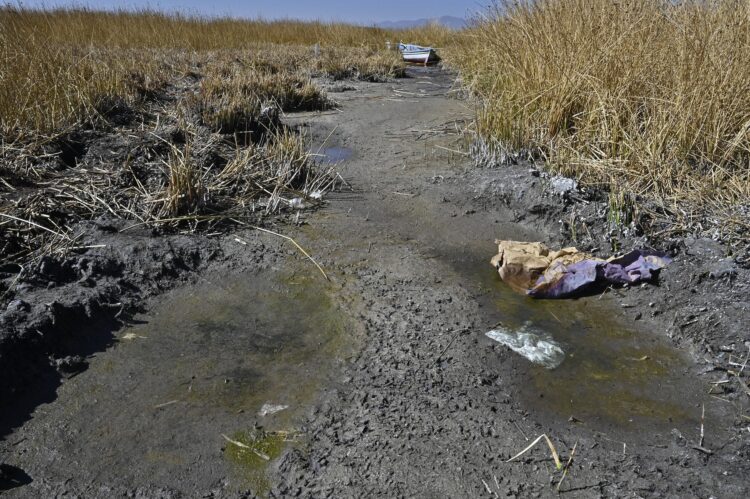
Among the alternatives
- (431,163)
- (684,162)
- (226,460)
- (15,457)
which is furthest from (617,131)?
(15,457)

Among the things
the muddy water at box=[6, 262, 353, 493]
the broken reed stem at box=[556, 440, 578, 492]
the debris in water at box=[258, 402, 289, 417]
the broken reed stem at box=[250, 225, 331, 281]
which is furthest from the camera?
the broken reed stem at box=[250, 225, 331, 281]

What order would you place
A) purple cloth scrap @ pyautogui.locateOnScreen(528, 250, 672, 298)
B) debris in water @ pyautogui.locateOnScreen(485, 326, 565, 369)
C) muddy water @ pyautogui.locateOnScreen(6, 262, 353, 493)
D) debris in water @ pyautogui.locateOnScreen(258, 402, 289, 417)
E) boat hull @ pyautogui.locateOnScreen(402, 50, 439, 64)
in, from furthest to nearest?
boat hull @ pyautogui.locateOnScreen(402, 50, 439, 64) < purple cloth scrap @ pyautogui.locateOnScreen(528, 250, 672, 298) < debris in water @ pyautogui.locateOnScreen(485, 326, 565, 369) < debris in water @ pyautogui.locateOnScreen(258, 402, 289, 417) < muddy water @ pyautogui.locateOnScreen(6, 262, 353, 493)

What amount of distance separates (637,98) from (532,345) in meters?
2.77

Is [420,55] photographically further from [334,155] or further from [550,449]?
[550,449]

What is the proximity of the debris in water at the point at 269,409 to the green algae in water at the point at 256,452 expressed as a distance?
0.36 feet

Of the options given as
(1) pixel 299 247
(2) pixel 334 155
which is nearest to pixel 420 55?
(2) pixel 334 155

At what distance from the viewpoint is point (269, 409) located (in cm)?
255

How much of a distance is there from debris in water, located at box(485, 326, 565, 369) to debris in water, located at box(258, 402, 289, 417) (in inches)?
44.9

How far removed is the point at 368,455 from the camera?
228 centimetres

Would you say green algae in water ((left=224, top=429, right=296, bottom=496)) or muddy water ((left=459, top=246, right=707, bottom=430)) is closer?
green algae in water ((left=224, top=429, right=296, bottom=496))

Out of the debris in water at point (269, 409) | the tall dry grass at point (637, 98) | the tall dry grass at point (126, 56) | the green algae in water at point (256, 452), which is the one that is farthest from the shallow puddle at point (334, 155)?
the green algae in water at point (256, 452)

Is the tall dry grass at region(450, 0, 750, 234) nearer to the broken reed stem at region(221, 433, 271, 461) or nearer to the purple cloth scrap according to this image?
the purple cloth scrap

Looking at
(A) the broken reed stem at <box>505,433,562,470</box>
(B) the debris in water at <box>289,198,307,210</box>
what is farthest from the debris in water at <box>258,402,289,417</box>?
(B) the debris in water at <box>289,198,307,210</box>

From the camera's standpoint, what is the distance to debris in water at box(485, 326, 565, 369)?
2.95 m
